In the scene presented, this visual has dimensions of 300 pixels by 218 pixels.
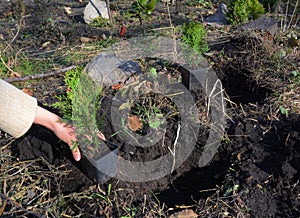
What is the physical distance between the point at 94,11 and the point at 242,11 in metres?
2.32

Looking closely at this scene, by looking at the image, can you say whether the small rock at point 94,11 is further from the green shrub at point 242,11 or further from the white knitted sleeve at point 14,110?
the white knitted sleeve at point 14,110

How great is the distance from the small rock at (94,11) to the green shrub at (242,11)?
2.00 metres

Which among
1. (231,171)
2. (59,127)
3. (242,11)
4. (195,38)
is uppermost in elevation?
(59,127)

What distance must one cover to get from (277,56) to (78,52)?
235 centimetres

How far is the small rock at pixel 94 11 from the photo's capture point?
554 centimetres

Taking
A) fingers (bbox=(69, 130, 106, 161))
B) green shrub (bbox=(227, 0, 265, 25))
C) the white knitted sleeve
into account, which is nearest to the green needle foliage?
green shrub (bbox=(227, 0, 265, 25))

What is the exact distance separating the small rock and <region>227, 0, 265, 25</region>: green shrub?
1998 mm

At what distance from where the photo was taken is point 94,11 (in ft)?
18.4

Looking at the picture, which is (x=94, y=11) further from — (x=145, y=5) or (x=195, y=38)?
(x=195, y=38)

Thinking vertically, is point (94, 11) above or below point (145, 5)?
below

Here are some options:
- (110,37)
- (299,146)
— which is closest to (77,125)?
(299,146)

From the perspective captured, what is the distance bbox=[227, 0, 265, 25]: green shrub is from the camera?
477 cm

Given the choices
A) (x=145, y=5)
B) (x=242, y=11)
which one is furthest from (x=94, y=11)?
(x=242, y=11)

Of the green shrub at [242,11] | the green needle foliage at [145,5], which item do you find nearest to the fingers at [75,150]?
the green needle foliage at [145,5]
